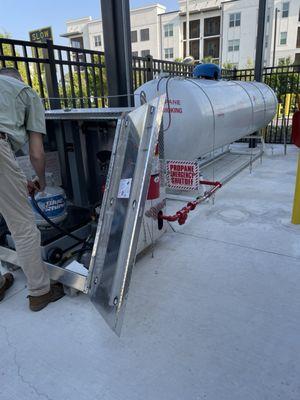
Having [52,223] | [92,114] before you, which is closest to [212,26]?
[92,114]

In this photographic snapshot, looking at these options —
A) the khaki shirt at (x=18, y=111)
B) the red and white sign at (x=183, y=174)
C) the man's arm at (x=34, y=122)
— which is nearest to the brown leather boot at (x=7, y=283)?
the man's arm at (x=34, y=122)

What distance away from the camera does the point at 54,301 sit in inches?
90.7

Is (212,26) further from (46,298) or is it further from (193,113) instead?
(46,298)

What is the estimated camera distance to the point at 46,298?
224 cm

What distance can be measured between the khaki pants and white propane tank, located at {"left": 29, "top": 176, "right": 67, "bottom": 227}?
2.07 feet

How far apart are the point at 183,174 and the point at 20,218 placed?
2180 mm

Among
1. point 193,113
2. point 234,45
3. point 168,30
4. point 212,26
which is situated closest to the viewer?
point 193,113

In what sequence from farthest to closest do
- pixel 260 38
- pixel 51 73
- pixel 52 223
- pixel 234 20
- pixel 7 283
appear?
pixel 234 20 < pixel 260 38 < pixel 51 73 < pixel 52 223 < pixel 7 283

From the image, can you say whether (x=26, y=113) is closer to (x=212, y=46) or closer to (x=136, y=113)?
(x=136, y=113)

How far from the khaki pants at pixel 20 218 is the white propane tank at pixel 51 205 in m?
0.63

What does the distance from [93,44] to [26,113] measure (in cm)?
4863

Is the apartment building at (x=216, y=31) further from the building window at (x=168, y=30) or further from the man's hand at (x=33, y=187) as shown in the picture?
the man's hand at (x=33, y=187)

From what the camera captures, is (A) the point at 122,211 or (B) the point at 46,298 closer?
(A) the point at 122,211

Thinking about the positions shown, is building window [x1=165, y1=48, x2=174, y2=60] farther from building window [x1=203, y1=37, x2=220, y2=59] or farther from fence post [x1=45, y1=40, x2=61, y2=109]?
fence post [x1=45, y1=40, x2=61, y2=109]
